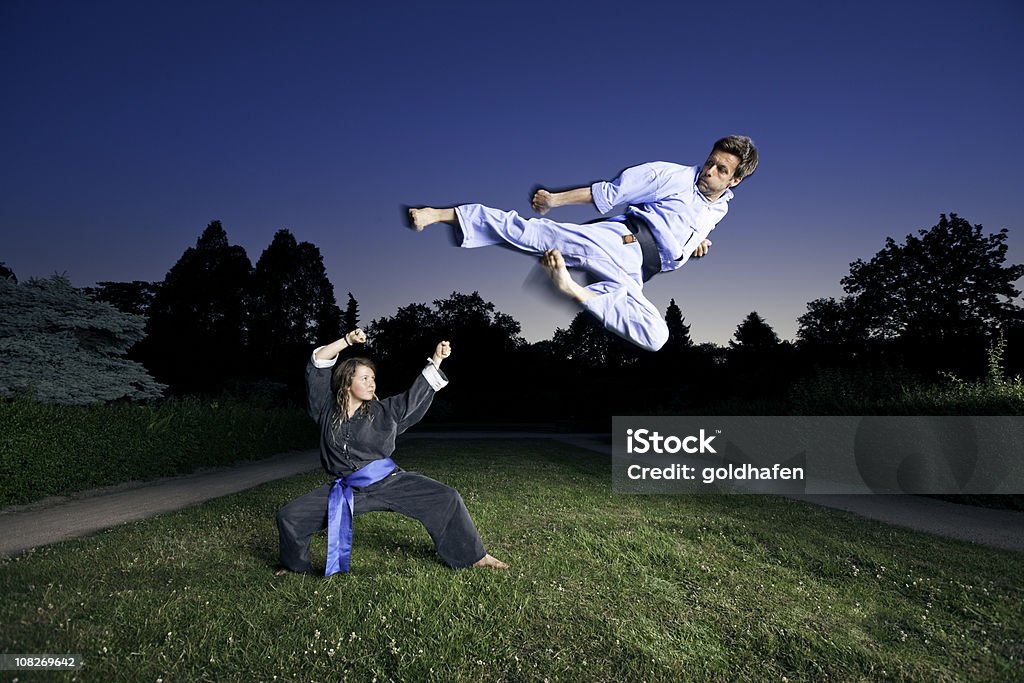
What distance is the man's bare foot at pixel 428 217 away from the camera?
8.84 ft

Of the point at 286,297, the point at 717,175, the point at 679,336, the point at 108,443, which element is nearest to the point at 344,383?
the point at 717,175

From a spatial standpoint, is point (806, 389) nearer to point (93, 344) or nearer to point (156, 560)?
point (156, 560)

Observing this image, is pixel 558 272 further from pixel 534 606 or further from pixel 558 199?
pixel 534 606

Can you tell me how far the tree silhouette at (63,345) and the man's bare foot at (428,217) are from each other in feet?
53.2

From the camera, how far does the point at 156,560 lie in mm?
5918

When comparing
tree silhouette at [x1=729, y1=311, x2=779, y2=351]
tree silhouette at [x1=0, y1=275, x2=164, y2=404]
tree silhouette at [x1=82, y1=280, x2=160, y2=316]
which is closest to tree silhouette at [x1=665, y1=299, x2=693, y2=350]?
tree silhouette at [x1=0, y1=275, x2=164, y2=404]

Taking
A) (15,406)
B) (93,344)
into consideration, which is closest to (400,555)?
(15,406)

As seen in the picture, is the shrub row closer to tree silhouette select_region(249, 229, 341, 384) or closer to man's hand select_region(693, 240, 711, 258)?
man's hand select_region(693, 240, 711, 258)

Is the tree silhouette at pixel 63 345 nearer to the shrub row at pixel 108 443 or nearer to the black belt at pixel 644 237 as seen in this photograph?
the shrub row at pixel 108 443

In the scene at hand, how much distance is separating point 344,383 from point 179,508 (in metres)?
5.55

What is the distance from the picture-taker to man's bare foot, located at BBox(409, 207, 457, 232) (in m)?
2.69

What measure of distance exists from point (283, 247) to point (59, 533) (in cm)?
3824

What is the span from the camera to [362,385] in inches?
219

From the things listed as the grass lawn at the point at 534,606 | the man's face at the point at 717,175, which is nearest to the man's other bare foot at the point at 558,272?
the man's face at the point at 717,175
